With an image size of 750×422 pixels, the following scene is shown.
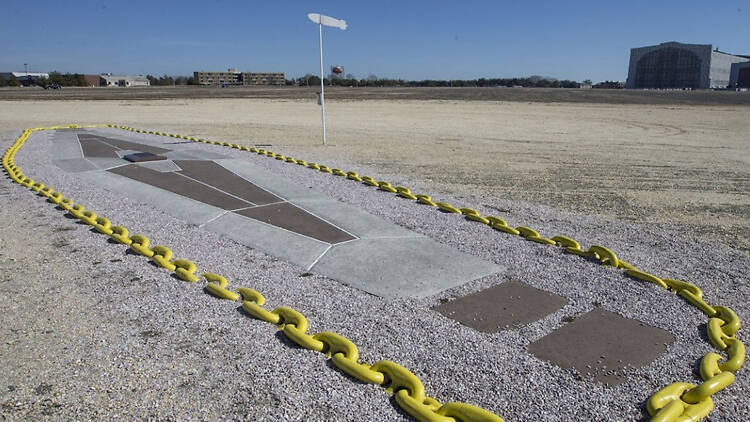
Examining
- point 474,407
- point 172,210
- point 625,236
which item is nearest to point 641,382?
point 474,407

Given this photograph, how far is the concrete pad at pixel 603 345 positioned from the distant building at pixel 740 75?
130 meters

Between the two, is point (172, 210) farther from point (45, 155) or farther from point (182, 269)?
point (45, 155)

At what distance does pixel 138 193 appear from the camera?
7137 mm

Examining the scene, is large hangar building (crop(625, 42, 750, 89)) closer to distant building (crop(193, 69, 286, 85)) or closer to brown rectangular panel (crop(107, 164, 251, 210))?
distant building (crop(193, 69, 286, 85))

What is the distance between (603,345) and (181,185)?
248 inches

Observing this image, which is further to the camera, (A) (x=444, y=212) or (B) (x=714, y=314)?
(A) (x=444, y=212)

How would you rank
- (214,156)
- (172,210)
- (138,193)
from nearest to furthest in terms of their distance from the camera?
(172,210)
(138,193)
(214,156)

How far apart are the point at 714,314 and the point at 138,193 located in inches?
265

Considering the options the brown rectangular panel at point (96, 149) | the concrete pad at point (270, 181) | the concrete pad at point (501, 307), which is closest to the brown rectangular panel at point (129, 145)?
the brown rectangular panel at point (96, 149)

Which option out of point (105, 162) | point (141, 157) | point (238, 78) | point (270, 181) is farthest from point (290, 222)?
point (238, 78)

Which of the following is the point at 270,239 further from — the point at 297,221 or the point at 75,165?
the point at 75,165

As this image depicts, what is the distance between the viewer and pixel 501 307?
3.77 meters

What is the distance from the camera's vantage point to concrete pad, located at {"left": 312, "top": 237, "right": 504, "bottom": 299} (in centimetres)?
411

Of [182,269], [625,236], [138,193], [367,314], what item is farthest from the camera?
[138,193]
